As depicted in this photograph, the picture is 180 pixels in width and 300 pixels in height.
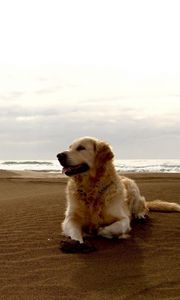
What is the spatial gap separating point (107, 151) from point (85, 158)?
35cm

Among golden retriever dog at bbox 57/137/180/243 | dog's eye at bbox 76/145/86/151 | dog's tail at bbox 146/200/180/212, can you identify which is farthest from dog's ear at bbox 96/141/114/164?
dog's tail at bbox 146/200/180/212

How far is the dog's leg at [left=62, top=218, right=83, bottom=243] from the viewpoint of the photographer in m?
6.51

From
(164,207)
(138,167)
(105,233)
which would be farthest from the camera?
(138,167)

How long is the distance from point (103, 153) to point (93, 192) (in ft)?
1.97

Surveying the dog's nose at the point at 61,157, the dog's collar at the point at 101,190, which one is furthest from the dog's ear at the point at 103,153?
the dog's nose at the point at 61,157

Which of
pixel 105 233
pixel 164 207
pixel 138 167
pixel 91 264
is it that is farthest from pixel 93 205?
pixel 138 167

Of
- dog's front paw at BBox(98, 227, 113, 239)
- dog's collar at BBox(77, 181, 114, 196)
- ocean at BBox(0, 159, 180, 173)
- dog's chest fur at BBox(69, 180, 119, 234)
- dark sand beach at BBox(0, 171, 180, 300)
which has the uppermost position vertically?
dog's collar at BBox(77, 181, 114, 196)

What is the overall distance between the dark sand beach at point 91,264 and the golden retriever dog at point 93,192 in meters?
0.26

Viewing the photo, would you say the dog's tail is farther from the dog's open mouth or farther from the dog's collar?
the dog's open mouth

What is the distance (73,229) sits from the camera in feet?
21.8

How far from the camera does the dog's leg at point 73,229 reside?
6512 millimetres

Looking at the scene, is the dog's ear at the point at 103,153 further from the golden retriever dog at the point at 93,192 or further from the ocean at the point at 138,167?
the ocean at the point at 138,167

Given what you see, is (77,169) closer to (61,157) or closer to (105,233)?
(61,157)

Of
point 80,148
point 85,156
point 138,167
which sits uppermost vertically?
point 80,148
